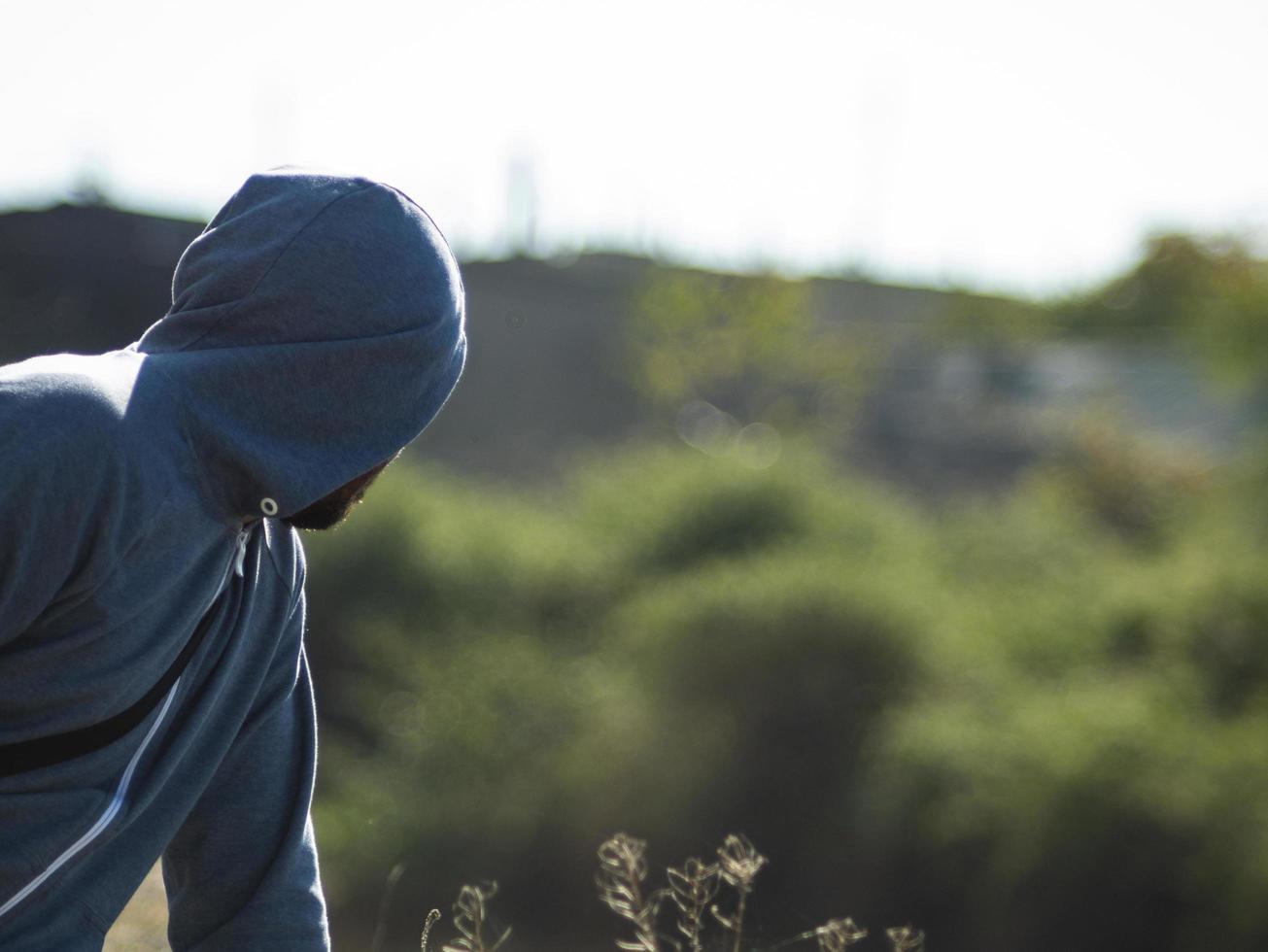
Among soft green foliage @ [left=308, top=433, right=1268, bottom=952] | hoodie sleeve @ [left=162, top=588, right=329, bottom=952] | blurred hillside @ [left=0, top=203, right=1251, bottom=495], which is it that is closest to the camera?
hoodie sleeve @ [left=162, top=588, right=329, bottom=952]

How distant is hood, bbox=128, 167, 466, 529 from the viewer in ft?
4.81

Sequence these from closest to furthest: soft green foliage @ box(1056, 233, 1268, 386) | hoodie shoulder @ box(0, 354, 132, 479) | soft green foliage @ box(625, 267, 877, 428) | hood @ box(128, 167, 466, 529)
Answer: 1. hoodie shoulder @ box(0, 354, 132, 479)
2. hood @ box(128, 167, 466, 529)
3. soft green foliage @ box(625, 267, 877, 428)
4. soft green foliage @ box(1056, 233, 1268, 386)

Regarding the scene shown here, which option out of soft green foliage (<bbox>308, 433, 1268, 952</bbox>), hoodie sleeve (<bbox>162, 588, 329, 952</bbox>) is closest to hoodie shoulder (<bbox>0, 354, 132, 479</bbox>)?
hoodie sleeve (<bbox>162, 588, 329, 952</bbox>)

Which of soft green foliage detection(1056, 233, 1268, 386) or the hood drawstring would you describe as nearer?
the hood drawstring

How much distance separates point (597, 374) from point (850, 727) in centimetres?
1799

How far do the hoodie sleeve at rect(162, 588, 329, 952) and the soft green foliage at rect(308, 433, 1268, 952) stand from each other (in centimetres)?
259

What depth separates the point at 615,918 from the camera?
686 cm

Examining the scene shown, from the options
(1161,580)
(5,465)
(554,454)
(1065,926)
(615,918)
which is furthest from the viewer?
(554,454)

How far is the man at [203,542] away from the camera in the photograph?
129 centimetres

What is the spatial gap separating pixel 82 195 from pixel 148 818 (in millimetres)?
17467

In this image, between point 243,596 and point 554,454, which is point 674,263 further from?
point 243,596

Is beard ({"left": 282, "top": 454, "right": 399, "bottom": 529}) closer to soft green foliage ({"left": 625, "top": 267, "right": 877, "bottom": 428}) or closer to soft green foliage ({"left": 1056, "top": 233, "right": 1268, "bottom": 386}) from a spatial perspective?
soft green foliage ({"left": 625, "top": 267, "right": 877, "bottom": 428})

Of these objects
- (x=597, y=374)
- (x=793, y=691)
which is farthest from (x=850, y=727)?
(x=597, y=374)

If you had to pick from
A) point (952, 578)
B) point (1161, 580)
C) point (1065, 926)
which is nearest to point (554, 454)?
point (952, 578)
